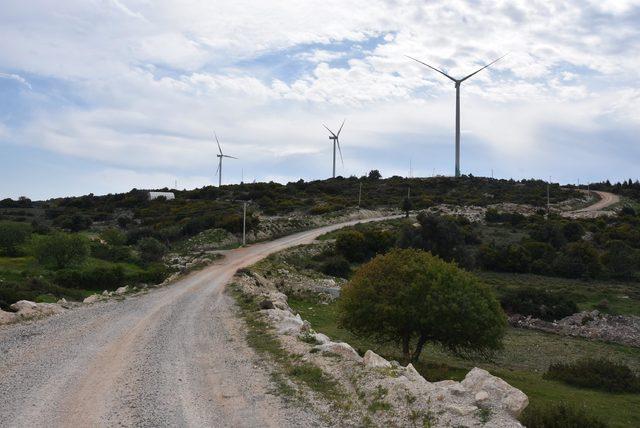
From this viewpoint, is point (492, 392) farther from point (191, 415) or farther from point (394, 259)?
point (394, 259)

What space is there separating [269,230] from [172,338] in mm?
47255

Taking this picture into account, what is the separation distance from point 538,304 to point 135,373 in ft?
98.6

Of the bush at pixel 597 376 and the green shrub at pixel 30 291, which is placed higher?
the green shrub at pixel 30 291

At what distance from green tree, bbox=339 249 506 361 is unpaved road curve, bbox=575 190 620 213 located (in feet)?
272

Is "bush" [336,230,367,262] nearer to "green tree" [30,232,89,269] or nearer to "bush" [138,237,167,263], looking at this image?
"bush" [138,237,167,263]

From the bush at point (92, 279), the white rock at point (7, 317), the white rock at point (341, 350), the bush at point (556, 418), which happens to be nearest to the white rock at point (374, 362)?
the white rock at point (341, 350)

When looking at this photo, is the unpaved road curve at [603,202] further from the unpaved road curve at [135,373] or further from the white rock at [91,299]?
the unpaved road curve at [135,373]

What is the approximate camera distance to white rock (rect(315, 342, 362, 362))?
46.7 ft

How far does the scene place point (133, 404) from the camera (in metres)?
11.1

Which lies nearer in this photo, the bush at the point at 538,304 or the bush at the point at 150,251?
the bush at the point at 538,304

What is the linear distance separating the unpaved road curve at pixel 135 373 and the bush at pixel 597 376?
11.3 metres

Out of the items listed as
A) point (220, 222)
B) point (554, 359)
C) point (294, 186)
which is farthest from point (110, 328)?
point (294, 186)

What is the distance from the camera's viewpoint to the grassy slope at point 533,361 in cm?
1619

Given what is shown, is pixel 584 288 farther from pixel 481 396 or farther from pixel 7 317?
pixel 7 317
